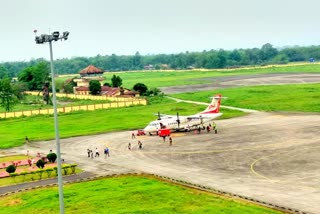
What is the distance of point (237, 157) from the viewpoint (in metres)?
62.7

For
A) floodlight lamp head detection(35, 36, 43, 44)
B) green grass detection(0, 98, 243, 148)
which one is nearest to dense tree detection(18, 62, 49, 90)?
green grass detection(0, 98, 243, 148)

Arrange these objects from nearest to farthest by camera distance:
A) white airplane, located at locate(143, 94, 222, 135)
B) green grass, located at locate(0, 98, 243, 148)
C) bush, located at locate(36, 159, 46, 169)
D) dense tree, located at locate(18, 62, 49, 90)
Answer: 1. bush, located at locate(36, 159, 46, 169)
2. white airplane, located at locate(143, 94, 222, 135)
3. green grass, located at locate(0, 98, 243, 148)
4. dense tree, located at locate(18, 62, 49, 90)

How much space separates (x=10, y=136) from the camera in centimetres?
9350

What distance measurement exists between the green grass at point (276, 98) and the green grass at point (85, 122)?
37.6 ft

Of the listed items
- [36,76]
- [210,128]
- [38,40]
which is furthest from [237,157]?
[36,76]

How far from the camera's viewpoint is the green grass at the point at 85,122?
92.8 meters

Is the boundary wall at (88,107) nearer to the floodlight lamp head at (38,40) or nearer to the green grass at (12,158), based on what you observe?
the green grass at (12,158)

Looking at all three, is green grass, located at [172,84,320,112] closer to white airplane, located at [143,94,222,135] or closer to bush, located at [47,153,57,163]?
white airplane, located at [143,94,222,135]

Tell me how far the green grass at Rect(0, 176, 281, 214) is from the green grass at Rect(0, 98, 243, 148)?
3775 cm

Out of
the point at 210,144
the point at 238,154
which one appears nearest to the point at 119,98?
the point at 210,144

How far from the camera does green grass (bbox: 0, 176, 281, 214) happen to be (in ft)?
132

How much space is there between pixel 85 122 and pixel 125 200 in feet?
217

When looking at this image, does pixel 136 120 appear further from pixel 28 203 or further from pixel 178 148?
pixel 28 203

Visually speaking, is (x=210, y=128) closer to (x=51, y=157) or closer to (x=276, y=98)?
(x=51, y=157)
